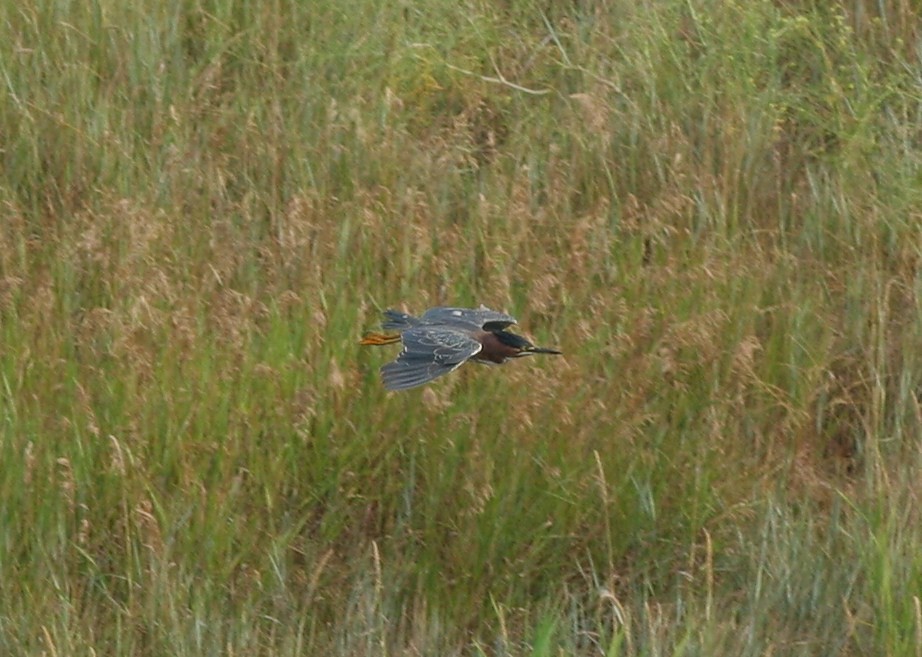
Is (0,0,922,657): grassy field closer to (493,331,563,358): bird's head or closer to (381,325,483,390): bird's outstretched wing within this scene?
(493,331,563,358): bird's head

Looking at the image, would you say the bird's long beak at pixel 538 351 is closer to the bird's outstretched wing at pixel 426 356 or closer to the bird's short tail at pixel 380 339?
the bird's outstretched wing at pixel 426 356

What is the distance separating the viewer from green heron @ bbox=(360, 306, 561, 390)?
10.8 feet

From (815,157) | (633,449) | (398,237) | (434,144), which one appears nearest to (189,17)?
(434,144)

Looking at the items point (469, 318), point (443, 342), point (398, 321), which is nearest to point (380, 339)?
point (398, 321)

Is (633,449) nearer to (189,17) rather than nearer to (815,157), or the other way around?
(815,157)

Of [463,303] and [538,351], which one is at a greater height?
[538,351]

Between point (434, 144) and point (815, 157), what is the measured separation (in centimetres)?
109

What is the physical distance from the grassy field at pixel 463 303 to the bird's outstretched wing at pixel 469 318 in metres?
0.12

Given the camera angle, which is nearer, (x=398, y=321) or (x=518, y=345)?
(x=518, y=345)

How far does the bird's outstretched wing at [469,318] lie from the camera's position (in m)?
3.61

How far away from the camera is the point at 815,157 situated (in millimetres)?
4840

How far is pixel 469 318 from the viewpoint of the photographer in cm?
363

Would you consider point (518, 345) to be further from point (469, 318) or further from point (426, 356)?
point (426, 356)

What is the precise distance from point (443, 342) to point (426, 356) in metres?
0.07
